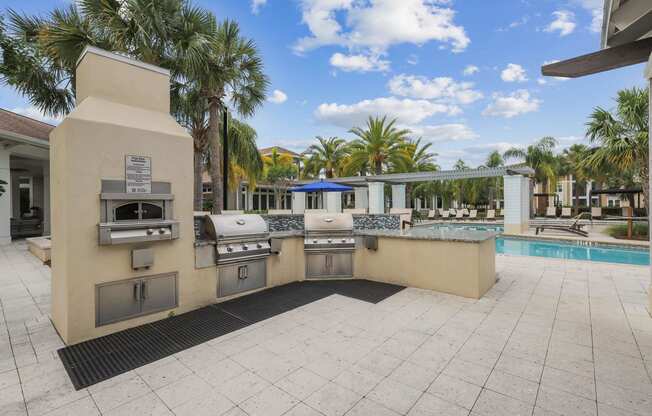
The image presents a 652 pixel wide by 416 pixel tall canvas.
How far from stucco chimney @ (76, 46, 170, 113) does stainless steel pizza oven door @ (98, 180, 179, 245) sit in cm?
120

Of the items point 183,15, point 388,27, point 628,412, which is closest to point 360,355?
point 628,412

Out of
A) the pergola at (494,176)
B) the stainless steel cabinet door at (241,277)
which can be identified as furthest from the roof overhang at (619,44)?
the pergola at (494,176)

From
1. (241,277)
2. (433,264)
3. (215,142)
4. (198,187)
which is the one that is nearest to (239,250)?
(241,277)

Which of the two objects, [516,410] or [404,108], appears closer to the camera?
[516,410]

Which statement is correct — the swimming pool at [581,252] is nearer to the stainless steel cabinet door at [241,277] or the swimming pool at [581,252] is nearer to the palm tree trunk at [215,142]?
the stainless steel cabinet door at [241,277]

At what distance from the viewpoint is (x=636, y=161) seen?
36.6 ft

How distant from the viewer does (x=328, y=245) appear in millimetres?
5879

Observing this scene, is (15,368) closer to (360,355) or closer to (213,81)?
(360,355)

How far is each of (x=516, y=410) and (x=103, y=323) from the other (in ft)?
14.3

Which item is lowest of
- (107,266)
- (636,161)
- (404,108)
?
(107,266)

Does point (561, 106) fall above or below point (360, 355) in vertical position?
above

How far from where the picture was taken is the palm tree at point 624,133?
35.0 ft

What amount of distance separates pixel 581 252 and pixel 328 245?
10.7m

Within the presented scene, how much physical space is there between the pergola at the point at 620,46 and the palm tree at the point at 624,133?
30.7 feet
